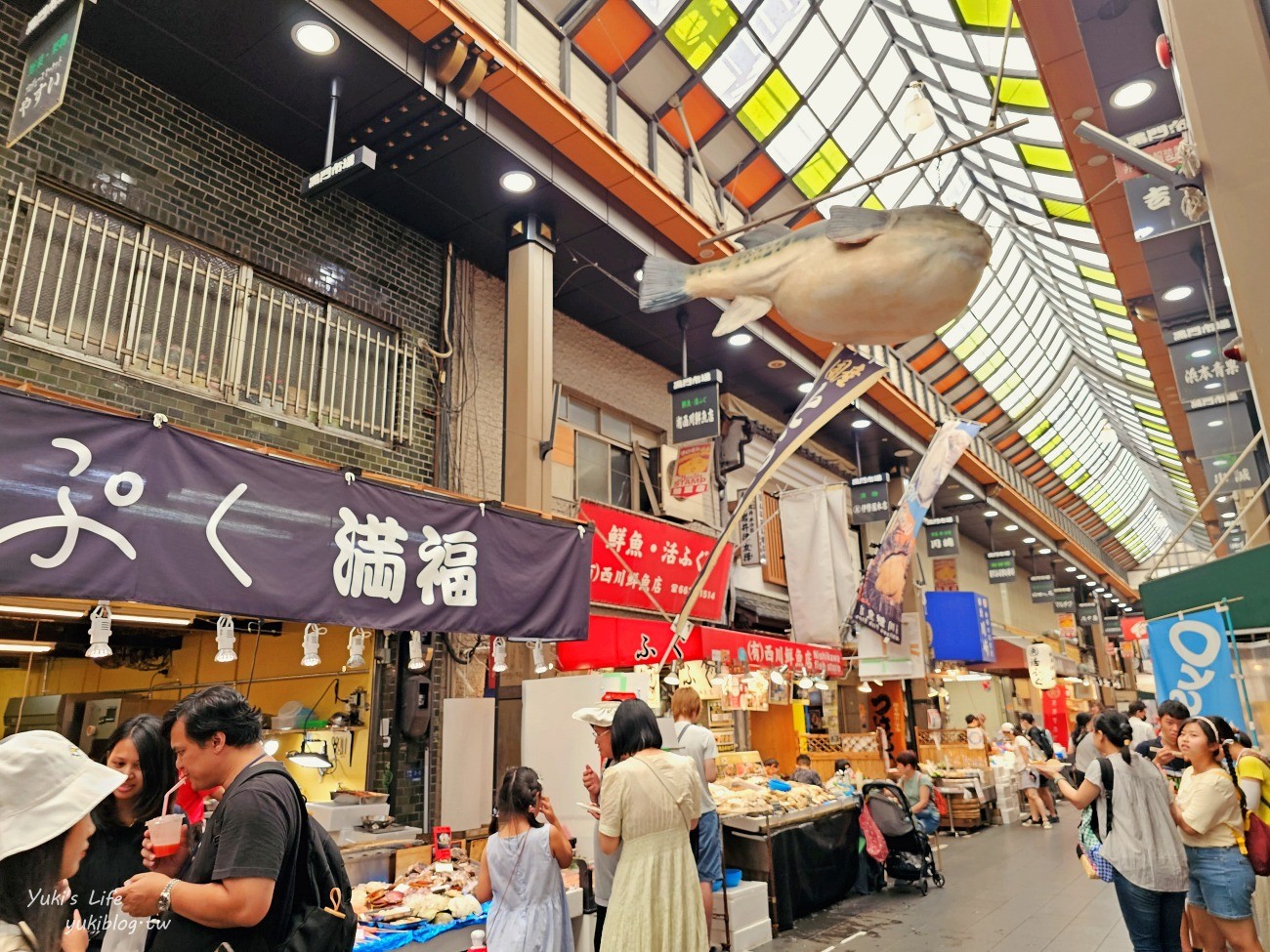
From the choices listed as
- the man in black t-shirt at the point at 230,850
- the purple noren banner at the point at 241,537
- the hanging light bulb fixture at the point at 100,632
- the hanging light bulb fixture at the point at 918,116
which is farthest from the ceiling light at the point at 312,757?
the hanging light bulb fixture at the point at 918,116

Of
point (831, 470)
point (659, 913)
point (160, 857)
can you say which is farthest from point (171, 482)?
point (831, 470)

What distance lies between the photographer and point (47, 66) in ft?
16.6

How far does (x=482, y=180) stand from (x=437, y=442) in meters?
2.96

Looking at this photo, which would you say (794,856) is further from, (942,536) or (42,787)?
(942,536)

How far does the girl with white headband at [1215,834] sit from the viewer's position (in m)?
4.68

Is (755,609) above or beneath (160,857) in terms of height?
above

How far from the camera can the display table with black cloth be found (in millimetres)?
8023

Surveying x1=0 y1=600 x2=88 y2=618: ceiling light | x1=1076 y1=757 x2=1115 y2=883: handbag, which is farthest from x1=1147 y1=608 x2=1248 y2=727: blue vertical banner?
x1=0 y1=600 x2=88 y2=618: ceiling light

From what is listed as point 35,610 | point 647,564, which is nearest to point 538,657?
point 647,564

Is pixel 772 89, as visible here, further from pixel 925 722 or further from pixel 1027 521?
pixel 1027 521

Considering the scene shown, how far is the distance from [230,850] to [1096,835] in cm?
501

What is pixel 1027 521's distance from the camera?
84.0ft

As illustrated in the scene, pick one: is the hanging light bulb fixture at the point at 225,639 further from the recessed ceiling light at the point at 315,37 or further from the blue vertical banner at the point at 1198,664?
the blue vertical banner at the point at 1198,664

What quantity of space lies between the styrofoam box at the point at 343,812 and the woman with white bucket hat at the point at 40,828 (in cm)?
554
